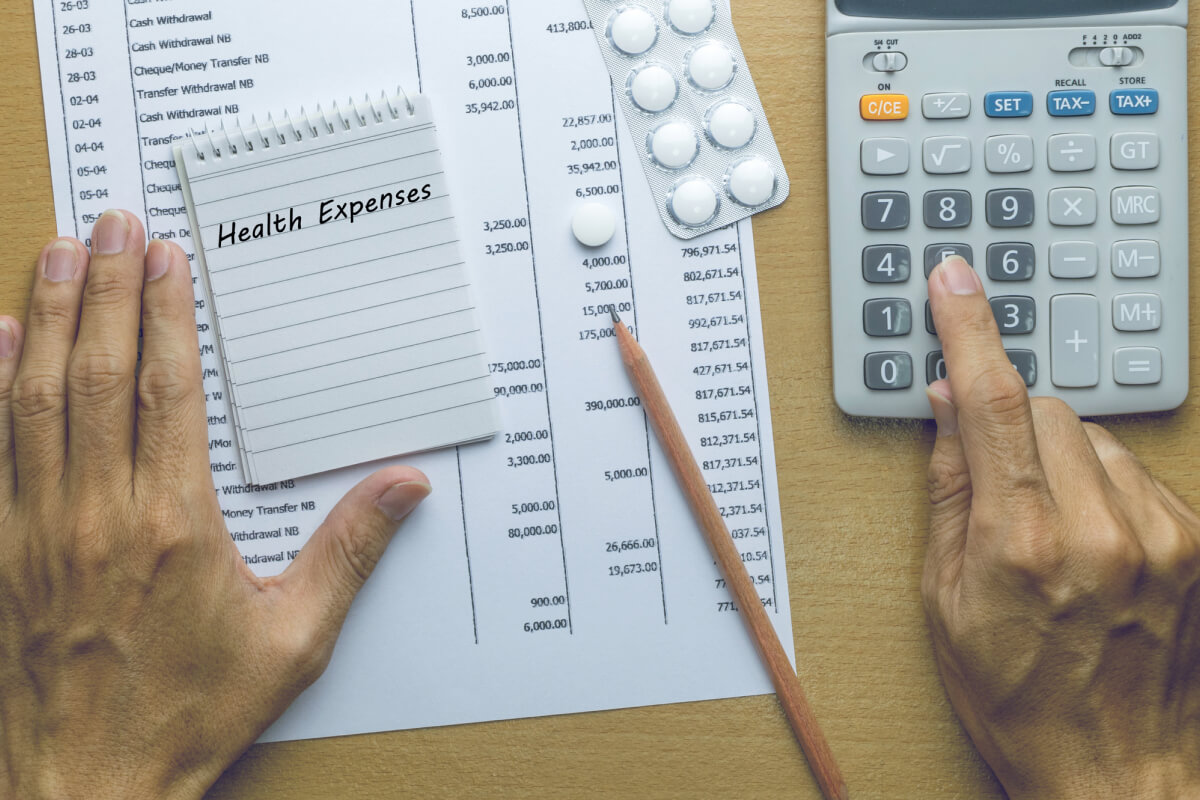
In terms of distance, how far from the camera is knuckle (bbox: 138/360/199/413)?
51 centimetres

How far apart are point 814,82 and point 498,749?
0.41 meters

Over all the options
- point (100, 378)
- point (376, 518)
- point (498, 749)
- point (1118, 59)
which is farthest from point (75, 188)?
point (1118, 59)

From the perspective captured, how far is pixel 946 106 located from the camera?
0.51 meters

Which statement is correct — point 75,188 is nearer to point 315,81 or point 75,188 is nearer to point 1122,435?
point 315,81

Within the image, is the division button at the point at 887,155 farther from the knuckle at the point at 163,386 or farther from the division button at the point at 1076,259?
the knuckle at the point at 163,386

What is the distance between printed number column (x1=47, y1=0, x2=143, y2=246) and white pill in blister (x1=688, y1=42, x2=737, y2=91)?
313 mm

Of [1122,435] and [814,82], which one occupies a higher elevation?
[814,82]

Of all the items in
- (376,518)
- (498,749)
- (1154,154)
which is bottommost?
(498,749)

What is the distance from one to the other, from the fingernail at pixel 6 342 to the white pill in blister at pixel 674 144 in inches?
14.4

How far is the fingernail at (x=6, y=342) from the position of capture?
1.72ft

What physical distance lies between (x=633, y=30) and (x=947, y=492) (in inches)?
12.0

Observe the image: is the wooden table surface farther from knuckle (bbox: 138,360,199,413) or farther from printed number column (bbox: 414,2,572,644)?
knuckle (bbox: 138,360,199,413)

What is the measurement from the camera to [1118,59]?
1.69 feet

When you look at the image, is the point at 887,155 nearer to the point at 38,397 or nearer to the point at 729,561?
the point at 729,561
